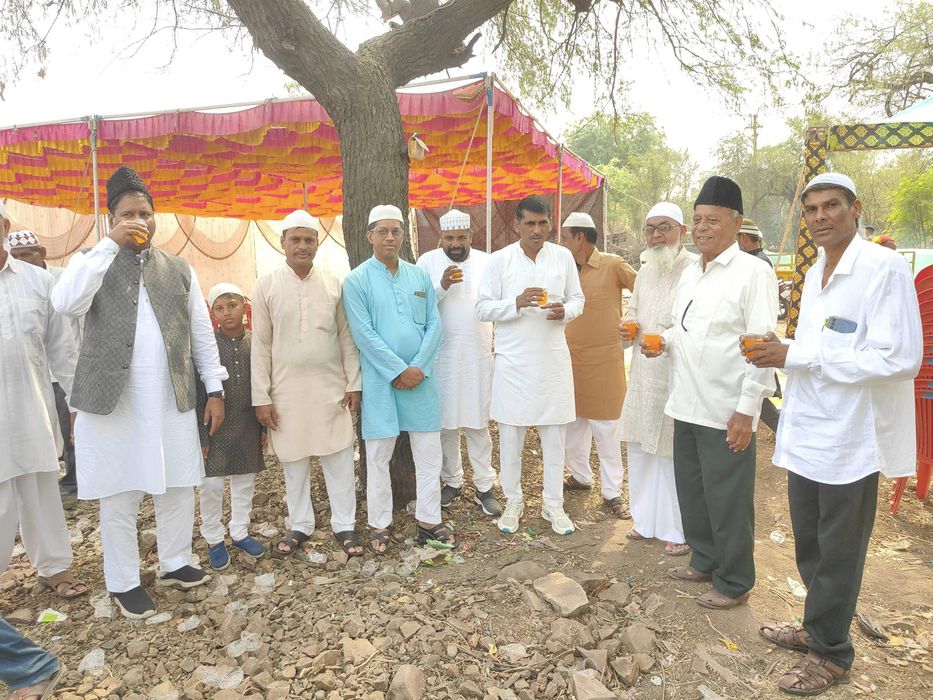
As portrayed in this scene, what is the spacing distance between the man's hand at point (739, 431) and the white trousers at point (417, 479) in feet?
5.43

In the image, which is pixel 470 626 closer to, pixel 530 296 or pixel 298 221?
pixel 530 296

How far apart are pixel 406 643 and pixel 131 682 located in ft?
3.55

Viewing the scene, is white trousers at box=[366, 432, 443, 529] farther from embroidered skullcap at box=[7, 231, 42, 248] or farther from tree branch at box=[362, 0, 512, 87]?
embroidered skullcap at box=[7, 231, 42, 248]

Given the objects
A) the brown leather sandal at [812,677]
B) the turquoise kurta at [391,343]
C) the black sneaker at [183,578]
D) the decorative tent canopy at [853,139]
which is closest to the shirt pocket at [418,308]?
the turquoise kurta at [391,343]

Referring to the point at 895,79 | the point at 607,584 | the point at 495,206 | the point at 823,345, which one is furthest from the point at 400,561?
the point at 895,79

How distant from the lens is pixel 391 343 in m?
3.55

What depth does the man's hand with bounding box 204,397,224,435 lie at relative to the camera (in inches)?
123

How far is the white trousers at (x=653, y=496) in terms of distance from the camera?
3.57 meters

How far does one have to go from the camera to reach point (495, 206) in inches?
450

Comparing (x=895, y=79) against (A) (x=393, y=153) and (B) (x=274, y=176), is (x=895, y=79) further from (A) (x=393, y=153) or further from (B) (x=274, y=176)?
(A) (x=393, y=153)

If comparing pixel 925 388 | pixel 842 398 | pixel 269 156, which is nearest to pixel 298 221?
pixel 842 398

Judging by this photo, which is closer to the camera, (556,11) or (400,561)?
(400,561)

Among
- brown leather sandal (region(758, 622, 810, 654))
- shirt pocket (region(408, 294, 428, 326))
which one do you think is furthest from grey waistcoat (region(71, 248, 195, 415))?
brown leather sandal (region(758, 622, 810, 654))

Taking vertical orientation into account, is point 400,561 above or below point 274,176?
below
